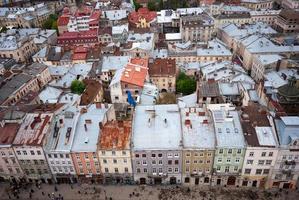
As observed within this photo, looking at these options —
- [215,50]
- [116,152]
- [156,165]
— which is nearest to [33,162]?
[116,152]

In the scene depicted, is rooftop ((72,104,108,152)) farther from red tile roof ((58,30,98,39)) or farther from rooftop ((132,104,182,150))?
red tile roof ((58,30,98,39))

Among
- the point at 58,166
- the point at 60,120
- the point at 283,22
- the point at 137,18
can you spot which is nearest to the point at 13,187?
the point at 58,166

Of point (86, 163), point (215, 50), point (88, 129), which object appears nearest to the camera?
point (86, 163)

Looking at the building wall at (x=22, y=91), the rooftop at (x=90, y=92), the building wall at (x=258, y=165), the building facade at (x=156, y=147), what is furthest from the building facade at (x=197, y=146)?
the building wall at (x=22, y=91)

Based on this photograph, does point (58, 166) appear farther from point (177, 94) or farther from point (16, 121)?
point (177, 94)

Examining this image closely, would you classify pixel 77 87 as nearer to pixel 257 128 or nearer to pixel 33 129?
pixel 33 129

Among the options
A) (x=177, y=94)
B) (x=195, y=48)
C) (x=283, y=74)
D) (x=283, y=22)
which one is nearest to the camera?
(x=283, y=74)

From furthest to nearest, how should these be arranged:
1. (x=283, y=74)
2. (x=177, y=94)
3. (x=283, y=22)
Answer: (x=283, y=22) < (x=177, y=94) < (x=283, y=74)
